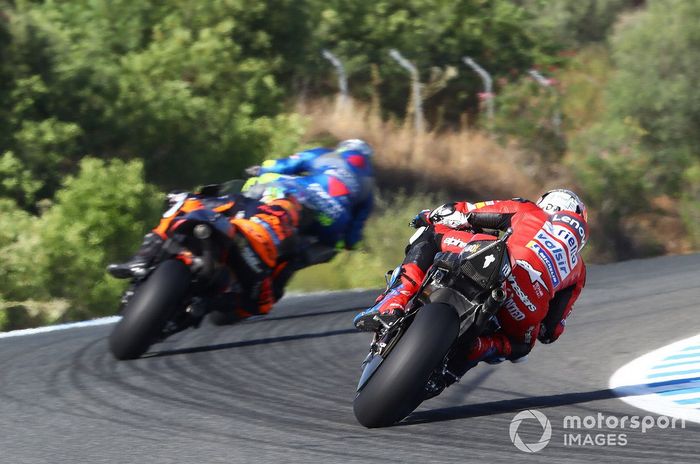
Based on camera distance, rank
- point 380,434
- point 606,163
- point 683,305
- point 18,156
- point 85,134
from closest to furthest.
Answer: point 380,434, point 683,305, point 18,156, point 85,134, point 606,163

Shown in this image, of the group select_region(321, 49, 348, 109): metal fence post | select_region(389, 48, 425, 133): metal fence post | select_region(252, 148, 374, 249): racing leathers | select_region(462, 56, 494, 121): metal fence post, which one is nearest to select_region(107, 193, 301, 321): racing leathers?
select_region(252, 148, 374, 249): racing leathers

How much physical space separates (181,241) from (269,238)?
0.96 metres

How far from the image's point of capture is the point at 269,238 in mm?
8508

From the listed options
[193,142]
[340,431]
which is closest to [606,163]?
[193,142]

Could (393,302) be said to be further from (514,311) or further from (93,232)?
(93,232)

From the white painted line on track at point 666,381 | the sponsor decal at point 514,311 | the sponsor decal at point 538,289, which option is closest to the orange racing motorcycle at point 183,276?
the sponsor decal at point 514,311

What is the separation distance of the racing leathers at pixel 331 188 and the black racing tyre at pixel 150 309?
2.05 meters

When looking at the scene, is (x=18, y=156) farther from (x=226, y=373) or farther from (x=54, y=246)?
(x=226, y=373)

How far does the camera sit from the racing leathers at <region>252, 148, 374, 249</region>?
9492 mm

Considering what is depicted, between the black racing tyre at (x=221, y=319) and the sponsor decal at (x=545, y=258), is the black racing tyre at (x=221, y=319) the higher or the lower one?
the lower one

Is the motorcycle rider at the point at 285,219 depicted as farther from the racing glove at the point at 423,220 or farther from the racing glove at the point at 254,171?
the racing glove at the point at 423,220

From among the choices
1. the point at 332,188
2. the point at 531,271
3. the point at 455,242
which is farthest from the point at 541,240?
the point at 332,188

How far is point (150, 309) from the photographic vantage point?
7.22 m

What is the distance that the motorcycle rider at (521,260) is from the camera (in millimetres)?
6117
